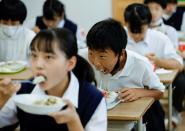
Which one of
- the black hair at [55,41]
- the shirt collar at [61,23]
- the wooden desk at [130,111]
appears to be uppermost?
the black hair at [55,41]

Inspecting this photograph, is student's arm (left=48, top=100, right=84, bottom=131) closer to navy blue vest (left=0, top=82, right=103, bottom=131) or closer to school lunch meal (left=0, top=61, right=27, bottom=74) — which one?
navy blue vest (left=0, top=82, right=103, bottom=131)

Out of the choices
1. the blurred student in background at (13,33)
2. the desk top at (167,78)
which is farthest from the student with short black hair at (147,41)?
the blurred student in background at (13,33)

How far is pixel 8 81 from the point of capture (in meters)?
1.56

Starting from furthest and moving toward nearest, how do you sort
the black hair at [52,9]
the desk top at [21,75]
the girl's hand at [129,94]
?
the black hair at [52,9] → the desk top at [21,75] → the girl's hand at [129,94]

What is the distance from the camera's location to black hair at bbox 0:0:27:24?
3293 millimetres

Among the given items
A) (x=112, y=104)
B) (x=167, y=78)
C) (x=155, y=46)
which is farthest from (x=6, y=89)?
(x=155, y=46)

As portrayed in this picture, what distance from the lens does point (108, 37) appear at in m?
2.13

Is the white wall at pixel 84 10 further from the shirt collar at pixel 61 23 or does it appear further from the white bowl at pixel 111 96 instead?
the white bowl at pixel 111 96

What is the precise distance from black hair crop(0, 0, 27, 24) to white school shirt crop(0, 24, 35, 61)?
0.36 feet

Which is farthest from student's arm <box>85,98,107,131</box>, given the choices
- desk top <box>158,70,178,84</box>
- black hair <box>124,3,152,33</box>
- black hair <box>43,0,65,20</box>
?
black hair <box>43,0,65,20</box>

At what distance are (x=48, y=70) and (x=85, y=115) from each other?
0.81ft

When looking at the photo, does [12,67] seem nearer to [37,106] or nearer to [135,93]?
[135,93]

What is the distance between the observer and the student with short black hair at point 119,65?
2.12 metres

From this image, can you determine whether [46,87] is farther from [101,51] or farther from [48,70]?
[101,51]
